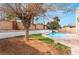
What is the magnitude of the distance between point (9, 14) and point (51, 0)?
0.35m

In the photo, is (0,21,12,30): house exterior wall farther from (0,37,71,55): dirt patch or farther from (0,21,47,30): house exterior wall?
(0,37,71,55): dirt patch

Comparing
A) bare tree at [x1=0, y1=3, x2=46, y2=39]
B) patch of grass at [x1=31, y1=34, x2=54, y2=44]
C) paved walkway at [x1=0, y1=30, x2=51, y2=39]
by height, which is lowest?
patch of grass at [x1=31, y1=34, x2=54, y2=44]

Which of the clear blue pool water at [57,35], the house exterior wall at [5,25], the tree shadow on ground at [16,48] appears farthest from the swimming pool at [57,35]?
the house exterior wall at [5,25]

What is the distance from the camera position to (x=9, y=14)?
1.26 meters

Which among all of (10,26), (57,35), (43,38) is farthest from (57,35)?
(10,26)

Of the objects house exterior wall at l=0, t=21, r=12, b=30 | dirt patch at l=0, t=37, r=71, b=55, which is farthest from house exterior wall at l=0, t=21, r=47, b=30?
dirt patch at l=0, t=37, r=71, b=55

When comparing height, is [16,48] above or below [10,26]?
below

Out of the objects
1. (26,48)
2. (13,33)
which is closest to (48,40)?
(26,48)

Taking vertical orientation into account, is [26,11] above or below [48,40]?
above

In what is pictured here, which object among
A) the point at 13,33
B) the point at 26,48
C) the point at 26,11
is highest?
the point at 26,11

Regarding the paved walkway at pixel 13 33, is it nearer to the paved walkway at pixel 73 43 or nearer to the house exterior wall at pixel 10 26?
the house exterior wall at pixel 10 26

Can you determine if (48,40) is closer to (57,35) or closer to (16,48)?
(57,35)

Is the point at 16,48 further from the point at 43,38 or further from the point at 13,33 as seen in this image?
the point at 43,38

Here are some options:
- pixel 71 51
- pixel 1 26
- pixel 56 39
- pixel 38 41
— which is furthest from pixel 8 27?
pixel 71 51
